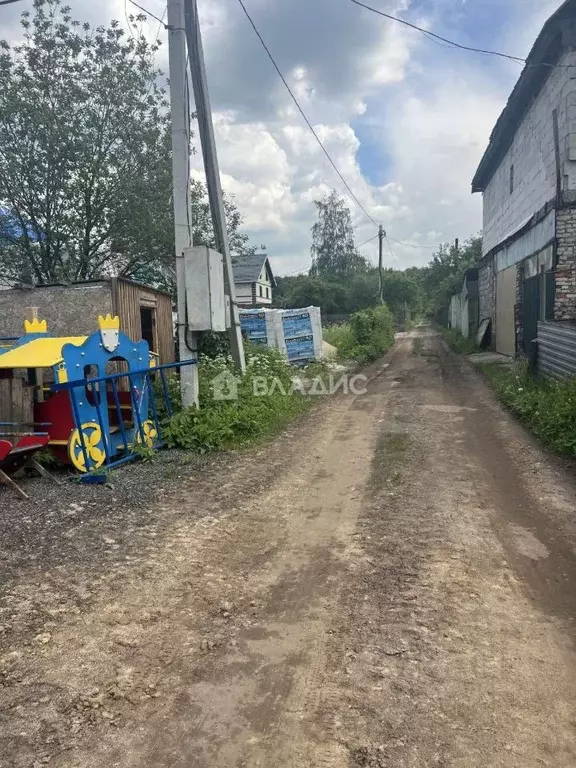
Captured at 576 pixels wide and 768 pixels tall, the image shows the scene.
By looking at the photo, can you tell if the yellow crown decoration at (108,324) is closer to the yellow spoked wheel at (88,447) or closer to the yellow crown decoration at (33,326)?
the yellow spoked wheel at (88,447)

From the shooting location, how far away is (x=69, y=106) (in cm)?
1170

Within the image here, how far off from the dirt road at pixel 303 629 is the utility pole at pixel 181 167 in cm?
287

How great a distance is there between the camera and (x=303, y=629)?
9.80 feet

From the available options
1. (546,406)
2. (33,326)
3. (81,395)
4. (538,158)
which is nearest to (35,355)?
(81,395)

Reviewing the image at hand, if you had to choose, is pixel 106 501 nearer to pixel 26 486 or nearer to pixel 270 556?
pixel 26 486

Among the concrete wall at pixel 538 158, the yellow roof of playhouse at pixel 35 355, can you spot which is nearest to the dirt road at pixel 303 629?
the yellow roof of playhouse at pixel 35 355

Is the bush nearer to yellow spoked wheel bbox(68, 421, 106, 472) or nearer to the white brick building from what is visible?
the white brick building

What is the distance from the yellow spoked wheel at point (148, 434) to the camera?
272 inches

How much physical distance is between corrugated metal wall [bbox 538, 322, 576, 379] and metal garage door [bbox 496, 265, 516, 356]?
5.93 m

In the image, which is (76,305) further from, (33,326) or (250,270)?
(250,270)

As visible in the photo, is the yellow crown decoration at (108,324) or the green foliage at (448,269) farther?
the green foliage at (448,269)

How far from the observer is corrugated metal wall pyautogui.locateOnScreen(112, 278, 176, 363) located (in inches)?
353

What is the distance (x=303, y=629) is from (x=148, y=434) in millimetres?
4648

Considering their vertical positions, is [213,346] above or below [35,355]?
below
